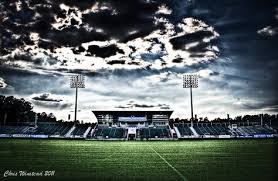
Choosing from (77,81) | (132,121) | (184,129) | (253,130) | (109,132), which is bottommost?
(109,132)

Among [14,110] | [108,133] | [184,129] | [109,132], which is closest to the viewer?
[108,133]

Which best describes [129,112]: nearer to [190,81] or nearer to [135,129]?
[135,129]

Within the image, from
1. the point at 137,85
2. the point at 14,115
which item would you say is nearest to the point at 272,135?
the point at 137,85

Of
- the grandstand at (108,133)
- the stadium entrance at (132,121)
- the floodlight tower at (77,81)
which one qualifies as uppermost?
the floodlight tower at (77,81)

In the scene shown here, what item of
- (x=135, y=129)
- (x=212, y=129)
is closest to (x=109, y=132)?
(x=135, y=129)

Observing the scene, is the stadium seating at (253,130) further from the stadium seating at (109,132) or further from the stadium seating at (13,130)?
the stadium seating at (13,130)

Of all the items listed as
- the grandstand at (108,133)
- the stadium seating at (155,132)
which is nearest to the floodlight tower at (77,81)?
the grandstand at (108,133)

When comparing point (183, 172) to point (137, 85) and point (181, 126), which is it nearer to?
point (137, 85)

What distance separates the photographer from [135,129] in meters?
56.0

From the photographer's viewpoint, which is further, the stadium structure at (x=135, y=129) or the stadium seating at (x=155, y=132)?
the stadium seating at (x=155, y=132)

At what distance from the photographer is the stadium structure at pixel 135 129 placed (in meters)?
51.2

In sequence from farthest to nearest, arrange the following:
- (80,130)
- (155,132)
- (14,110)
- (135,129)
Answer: (14,110) → (135,129) → (80,130) → (155,132)

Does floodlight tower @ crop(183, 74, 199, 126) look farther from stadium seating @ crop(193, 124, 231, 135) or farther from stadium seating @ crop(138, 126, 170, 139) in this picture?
stadium seating @ crop(138, 126, 170, 139)

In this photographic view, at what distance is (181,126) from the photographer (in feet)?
189
